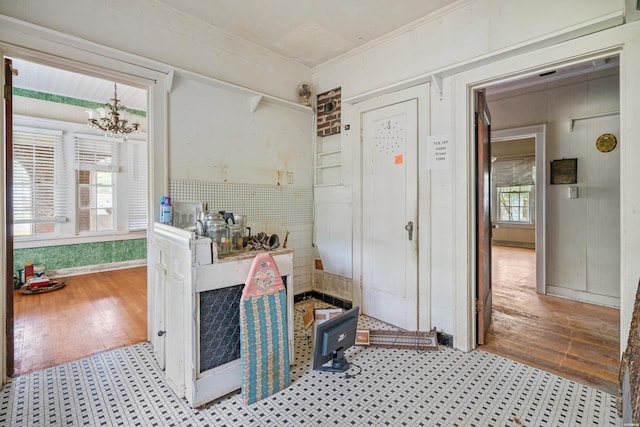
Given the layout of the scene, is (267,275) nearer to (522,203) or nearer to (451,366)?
A: (451,366)

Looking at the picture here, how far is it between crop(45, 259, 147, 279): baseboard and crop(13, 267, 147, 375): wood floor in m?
0.34

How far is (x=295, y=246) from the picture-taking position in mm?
3529

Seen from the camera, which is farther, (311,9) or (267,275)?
(311,9)

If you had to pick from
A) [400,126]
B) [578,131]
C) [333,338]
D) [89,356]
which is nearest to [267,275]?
[333,338]

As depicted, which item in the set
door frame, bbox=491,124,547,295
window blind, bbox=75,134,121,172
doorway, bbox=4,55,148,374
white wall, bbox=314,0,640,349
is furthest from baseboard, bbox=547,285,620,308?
window blind, bbox=75,134,121,172

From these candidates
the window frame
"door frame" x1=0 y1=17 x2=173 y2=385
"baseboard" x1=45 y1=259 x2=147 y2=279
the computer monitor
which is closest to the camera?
"door frame" x1=0 y1=17 x2=173 y2=385

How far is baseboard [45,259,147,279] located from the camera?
477 centimetres

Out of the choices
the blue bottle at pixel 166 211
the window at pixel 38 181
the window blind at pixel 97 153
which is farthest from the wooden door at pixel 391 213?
the window at pixel 38 181

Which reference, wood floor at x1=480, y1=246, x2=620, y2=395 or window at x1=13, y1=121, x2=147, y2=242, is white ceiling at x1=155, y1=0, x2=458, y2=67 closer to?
wood floor at x1=480, y1=246, x2=620, y2=395

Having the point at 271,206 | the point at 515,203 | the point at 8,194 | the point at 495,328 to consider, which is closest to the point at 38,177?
the point at 8,194

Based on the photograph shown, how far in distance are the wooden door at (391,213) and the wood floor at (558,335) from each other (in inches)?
32.1

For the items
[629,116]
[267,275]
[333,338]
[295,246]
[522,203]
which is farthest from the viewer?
[522,203]

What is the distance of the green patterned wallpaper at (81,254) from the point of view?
4.53m

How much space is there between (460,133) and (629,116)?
967 millimetres
